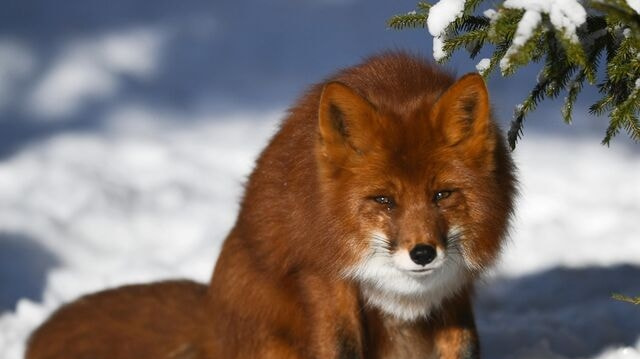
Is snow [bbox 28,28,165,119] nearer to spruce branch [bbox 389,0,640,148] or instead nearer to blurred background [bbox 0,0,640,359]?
blurred background [bbox 0,0,640,359]

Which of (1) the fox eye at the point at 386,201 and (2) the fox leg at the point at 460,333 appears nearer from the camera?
(1) the fox eye at the point at 386,201

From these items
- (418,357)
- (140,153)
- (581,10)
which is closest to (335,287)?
(418,357)

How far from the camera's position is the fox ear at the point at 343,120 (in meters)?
3.86

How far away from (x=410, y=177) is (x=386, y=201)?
0.37ft

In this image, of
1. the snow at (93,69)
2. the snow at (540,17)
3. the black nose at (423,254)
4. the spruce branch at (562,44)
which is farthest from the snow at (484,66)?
the snow at (93,69)

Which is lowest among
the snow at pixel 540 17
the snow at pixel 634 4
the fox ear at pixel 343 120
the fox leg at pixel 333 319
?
the fox leg at pixel 333 319

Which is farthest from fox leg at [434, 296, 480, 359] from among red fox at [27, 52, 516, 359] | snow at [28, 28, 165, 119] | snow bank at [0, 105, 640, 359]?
snow at [28, 28, 165, 119]

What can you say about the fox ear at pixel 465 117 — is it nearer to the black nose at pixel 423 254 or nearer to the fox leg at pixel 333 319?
the black nose at pixel 423 254

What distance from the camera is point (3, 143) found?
7891 mm

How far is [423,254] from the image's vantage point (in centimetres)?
372

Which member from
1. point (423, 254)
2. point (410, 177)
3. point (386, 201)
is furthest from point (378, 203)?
point (423, 254)

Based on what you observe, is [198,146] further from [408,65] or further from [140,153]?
[408,65]

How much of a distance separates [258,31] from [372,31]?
97cm

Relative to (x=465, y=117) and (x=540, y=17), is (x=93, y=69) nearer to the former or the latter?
(x=465, y=117)
